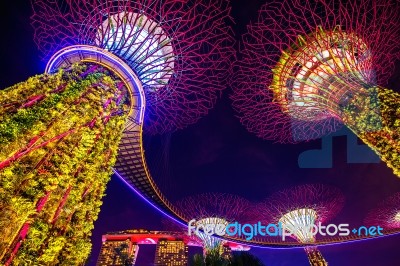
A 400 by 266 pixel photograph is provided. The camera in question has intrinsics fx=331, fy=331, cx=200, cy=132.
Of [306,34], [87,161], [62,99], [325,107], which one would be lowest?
[87,161]

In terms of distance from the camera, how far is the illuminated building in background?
125ft

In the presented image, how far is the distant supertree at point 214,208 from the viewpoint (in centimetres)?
3241

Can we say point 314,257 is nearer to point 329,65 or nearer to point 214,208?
point 214,208

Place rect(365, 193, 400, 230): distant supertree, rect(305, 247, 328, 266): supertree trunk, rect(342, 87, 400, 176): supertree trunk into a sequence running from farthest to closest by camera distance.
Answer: rect(365, 193, 400, 230): distant supertree < rect(305, 247, 328, 266): supertree trunk < rect(342, 87, 400, 176): supertree trunk

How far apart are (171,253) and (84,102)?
107 feet

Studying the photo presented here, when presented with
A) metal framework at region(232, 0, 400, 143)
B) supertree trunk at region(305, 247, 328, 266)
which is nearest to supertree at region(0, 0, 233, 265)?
metal framework at region(232, 0, 400, 143)

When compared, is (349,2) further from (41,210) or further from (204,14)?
(41,210)

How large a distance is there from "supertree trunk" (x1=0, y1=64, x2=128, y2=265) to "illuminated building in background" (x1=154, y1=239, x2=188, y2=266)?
2956cm

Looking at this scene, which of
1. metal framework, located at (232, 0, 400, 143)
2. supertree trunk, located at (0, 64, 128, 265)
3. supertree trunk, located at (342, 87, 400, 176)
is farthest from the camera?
metal framework, located at (232, 0, 400, 143)

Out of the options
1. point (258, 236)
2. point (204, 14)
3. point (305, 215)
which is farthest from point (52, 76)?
point (258, 236)

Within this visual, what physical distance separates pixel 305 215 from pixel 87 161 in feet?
80.3

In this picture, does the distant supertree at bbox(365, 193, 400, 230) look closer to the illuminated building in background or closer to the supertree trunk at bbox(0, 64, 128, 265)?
the illuminated building in background

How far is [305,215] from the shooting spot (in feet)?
98.3

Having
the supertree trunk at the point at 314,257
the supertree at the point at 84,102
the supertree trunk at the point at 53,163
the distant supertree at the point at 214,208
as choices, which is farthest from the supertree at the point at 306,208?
the supertree trunk at the point at 53,163
